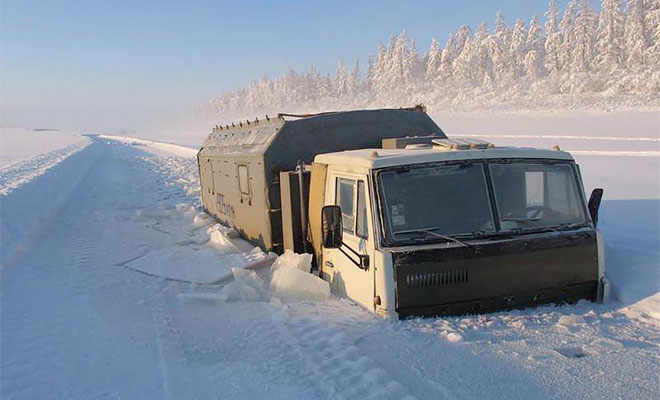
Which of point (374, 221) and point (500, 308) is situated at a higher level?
point (374, 221)

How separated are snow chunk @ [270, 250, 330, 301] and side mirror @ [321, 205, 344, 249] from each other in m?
0.64

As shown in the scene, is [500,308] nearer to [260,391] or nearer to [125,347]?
[260,391]

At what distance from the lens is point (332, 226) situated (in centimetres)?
533

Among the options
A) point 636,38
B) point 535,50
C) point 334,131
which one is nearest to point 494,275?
point 334,131

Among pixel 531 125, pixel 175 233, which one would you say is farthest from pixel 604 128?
pixel 175 233

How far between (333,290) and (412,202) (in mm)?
1618

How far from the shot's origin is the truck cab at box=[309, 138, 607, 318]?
15.9 ft

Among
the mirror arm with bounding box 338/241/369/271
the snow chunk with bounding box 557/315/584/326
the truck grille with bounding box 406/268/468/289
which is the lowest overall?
the snow chunk with bounding box 557/315/584/326

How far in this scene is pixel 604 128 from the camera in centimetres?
3341

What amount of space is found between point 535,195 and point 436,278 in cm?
147

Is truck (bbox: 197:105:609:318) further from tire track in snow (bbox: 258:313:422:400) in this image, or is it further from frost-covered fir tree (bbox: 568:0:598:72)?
frost-covered fir tree (bbox: 568:0:598:72)

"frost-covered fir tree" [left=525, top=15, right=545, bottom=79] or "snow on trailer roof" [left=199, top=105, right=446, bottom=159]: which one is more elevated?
"frost-covered fir tree" [left=525, top=15, right=545, bottom=79]

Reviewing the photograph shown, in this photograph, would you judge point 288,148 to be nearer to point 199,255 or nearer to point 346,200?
point 346,200

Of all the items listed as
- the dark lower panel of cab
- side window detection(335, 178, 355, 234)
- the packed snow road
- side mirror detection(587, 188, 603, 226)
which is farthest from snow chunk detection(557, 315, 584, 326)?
side window detection(335, 178, 355, 234)
